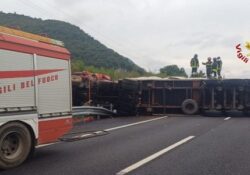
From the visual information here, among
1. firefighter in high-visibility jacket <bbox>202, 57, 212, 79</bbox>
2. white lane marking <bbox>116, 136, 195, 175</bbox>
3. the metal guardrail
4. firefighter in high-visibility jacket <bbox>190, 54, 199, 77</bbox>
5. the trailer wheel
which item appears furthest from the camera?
firefighter in high-visibility jacket <bbox>190, 54, 199, 77</bbox>

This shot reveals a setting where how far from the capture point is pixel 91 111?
1941 centimetres

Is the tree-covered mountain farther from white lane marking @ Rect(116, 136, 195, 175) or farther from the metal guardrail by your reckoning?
white lane marking @ Rect(116, 136, 195, 175)

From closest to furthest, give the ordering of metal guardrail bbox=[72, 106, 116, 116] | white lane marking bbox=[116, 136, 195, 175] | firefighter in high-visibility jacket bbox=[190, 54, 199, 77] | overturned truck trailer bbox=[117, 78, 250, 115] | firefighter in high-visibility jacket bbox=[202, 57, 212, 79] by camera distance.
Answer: white lane marking bbox=[116, 136, 195, 175] → metal guardrail bbox=[72, 106, 116, 116] → overturned truck trailer bbox=[117, 78, 250, 115] → firefighter in high-visibility jacket bbox=[202, 57, 212, 79] → firefighter in high-visibility jacket bbox=[190, 54, 199, 77]

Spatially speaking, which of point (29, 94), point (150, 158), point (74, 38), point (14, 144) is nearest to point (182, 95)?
point (150, 158)

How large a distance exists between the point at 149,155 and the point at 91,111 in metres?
9.52

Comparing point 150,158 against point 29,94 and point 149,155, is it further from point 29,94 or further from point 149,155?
point 29,94

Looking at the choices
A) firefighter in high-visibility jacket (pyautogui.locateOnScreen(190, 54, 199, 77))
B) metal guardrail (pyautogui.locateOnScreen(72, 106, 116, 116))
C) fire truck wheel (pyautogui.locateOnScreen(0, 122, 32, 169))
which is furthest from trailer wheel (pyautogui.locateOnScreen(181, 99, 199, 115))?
fire truck wheel (pyautogui.locateOnScreen(0, 122, 32, 169))

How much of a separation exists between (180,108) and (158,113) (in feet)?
3.59

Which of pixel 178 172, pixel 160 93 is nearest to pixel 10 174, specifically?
pixel 178 172

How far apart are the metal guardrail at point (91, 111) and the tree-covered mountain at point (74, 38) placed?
95.2 ft

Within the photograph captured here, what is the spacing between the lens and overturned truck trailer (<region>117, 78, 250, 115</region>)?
886 inches

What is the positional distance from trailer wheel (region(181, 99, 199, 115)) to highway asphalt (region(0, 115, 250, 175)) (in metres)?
8.01

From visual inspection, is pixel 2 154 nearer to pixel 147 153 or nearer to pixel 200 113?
pixel 147 153

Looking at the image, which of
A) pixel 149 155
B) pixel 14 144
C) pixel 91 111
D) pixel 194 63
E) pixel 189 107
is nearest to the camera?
pixel 14 144
